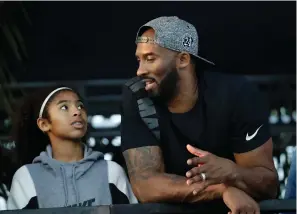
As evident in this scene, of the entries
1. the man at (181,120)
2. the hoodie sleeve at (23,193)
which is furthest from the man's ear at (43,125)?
the man at (181,120)

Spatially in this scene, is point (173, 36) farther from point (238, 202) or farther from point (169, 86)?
point (238, 202)

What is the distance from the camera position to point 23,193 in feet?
12.9

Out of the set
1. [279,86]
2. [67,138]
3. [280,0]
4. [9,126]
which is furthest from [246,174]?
[279,86]

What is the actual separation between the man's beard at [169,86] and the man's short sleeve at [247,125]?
28 centimetres

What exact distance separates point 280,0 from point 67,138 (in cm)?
245

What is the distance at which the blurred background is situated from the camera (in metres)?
6.03

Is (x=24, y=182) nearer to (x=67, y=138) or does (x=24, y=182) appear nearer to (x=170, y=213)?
(x=67, y=138)

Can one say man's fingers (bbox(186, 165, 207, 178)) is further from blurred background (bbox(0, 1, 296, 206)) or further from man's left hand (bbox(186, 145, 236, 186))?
blurred background (bbox(0, 1, 296, 206))

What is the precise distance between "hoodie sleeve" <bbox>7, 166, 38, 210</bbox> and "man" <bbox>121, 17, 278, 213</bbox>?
536 millimetres

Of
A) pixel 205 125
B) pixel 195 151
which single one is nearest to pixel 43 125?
pixel 205 125

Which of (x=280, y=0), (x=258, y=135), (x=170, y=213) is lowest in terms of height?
(x=170, y=213)

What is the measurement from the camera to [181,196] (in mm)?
3414

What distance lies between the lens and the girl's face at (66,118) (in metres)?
4.09

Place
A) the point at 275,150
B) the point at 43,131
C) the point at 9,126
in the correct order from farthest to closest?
1. the point at 275,150
2. the point at 9,126
3. the point at 43,131
